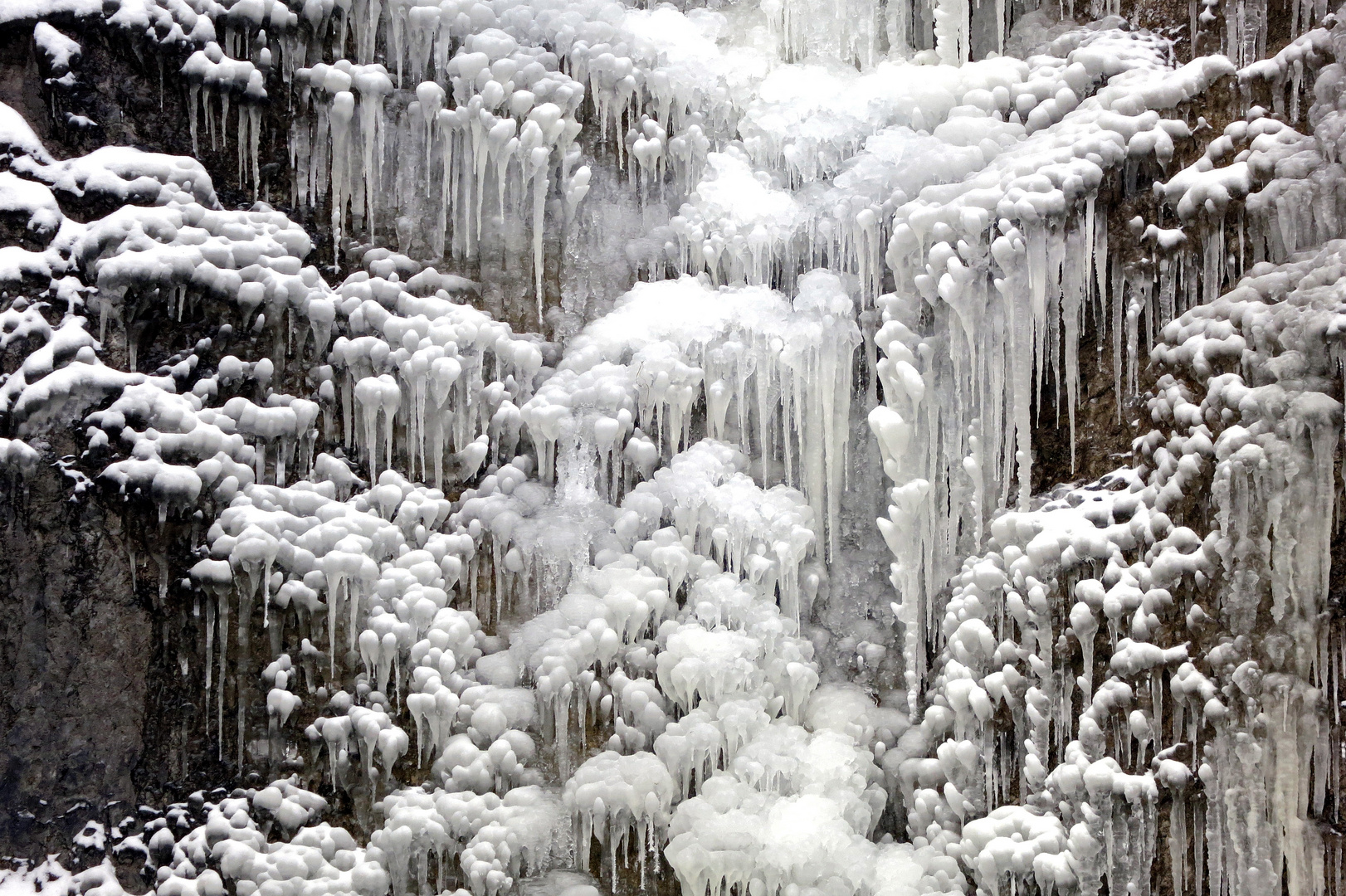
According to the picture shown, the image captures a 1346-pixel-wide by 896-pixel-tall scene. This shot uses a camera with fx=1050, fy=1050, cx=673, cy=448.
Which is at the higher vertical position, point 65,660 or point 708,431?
point 708,431

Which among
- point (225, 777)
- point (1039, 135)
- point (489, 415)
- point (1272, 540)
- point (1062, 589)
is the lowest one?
point (225, 777)

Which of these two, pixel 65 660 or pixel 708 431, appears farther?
pixel 708 431

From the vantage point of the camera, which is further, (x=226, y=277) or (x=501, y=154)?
(x=501, y=154)

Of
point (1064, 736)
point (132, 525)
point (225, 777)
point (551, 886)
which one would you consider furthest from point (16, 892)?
point (1064, 736)

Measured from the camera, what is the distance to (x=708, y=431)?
231 inches

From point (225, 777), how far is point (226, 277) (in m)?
2.53

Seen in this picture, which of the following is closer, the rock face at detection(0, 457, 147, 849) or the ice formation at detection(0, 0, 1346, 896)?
the ice formation at detection(0, 0, 1346, 896)

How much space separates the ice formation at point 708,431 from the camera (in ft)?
15.2

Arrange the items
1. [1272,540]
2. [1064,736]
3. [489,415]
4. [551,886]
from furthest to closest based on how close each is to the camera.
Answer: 1. [489,415]
2. [551,886]
3. [1064,736]
4. [1272,540]

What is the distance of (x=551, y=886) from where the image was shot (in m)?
5.27

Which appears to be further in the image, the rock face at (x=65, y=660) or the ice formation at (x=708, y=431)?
the rock face at (x=65, y=660)

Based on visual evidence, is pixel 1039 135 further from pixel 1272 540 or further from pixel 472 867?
pixel 472 867

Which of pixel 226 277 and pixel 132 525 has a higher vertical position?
pixel 226 277

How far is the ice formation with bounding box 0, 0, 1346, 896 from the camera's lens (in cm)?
464
